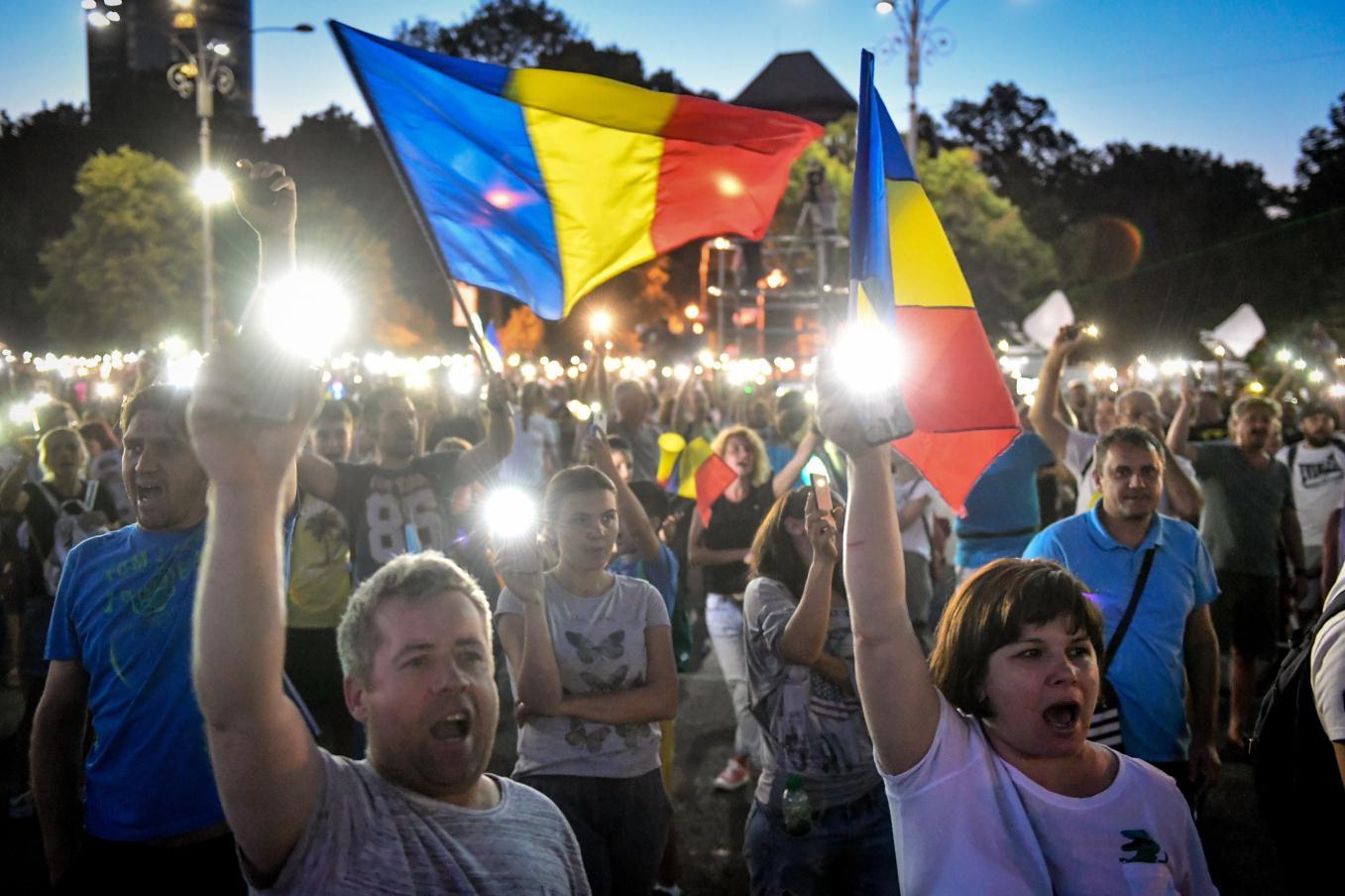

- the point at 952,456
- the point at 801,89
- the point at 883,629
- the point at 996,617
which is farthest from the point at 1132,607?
the point at 801,89

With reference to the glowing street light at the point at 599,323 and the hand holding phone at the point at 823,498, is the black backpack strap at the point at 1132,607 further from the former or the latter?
the glowing street light at the point at 599,323

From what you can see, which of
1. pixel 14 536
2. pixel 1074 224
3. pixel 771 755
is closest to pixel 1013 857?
pixel 771 755

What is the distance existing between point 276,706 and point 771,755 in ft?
8.00

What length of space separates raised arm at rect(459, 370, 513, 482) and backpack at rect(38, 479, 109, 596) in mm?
2406

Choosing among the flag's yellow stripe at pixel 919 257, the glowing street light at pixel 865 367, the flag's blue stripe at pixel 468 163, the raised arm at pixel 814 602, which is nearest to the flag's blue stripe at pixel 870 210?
the flag's yellow stripe at pixel 919 257

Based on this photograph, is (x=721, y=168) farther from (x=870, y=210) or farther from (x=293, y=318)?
(x=293, y=318)

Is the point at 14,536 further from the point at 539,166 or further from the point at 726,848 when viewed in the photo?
the point at 726,848

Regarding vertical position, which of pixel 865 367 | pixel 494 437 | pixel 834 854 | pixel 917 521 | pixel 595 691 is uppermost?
pixel 865 367

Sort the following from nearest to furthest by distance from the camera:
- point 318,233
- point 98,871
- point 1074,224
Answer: point 98,871
point 318,233
point 1074,224

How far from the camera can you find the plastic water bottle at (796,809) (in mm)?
3641

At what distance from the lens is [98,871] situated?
2.93 m

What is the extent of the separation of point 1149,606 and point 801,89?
7441cm

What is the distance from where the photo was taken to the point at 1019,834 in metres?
2.23

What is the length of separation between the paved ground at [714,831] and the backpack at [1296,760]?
281cm
